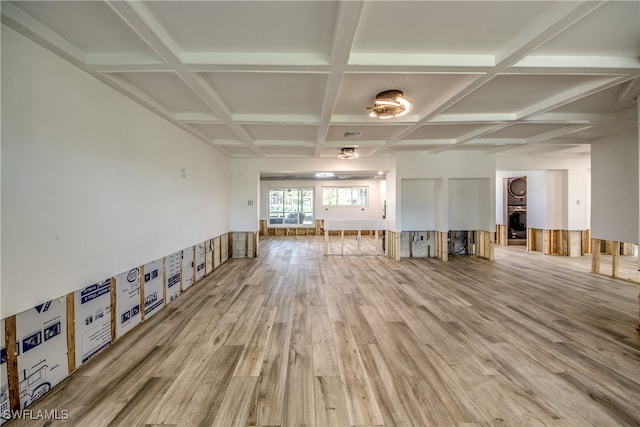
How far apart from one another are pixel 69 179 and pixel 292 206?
9266 mm

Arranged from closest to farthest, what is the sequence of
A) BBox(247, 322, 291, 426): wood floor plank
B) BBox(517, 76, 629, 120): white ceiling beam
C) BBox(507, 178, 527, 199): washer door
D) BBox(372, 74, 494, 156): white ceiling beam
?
BBox(247, 322, 291, 426): wood floor plank
BBox(372, 74, 494, 156): white ceiling beam
BBox(517, 76, 629, 120): white ceiling beam
BBox(507, 178, 527, 199): washer door

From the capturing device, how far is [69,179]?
2051mm

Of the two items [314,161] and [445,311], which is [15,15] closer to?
[445,311]

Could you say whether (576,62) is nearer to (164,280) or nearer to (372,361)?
(372,361)

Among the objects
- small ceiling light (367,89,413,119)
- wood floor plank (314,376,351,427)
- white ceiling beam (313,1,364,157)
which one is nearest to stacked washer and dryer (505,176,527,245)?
small ceiling light (367,89,413,119)

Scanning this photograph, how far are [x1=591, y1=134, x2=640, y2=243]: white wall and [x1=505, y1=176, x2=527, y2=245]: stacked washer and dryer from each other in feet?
11.0

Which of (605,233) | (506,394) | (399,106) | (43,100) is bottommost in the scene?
(506,394)

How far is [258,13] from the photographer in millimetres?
1663

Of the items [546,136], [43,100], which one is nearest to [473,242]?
[546,136]

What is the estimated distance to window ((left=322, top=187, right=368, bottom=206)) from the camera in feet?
36.8

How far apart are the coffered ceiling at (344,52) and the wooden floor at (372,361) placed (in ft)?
8.39

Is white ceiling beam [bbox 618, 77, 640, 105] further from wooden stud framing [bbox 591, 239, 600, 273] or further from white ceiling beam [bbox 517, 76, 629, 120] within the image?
wooden stud framing [bbox 591, 239, 600, 273]

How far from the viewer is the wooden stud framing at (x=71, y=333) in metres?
2.05

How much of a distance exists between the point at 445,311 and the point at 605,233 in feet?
13.2
